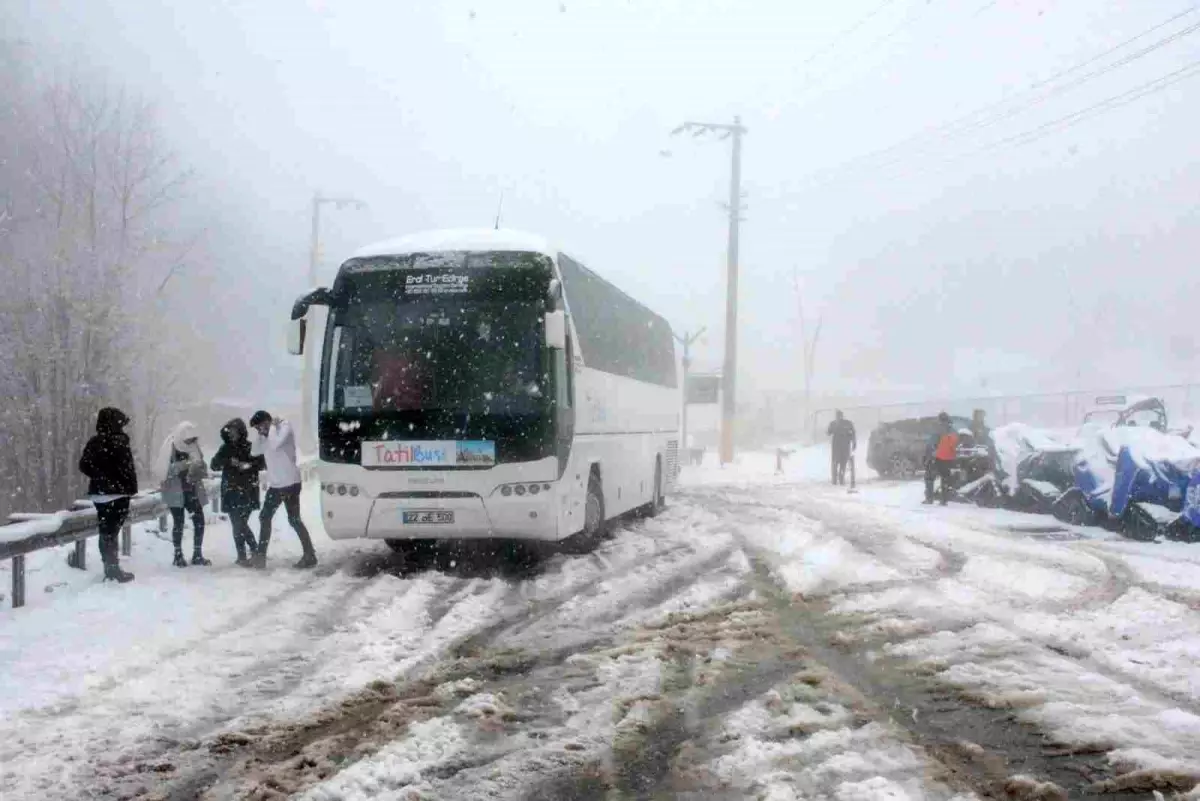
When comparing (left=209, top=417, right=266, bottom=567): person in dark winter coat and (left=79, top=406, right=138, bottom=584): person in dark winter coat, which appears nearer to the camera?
(left=79, top=406, right=138, bottom=584): person in dark winter coat

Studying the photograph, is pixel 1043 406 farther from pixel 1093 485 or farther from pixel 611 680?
pixel 611 680

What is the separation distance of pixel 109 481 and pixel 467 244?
4278 mm

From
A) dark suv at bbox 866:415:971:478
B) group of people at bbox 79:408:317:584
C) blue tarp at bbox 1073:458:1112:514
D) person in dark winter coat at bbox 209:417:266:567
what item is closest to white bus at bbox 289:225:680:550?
group of people at bbox 79:408:317:584

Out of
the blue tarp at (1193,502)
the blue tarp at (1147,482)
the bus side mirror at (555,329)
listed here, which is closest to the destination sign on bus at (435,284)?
the bus side mirror at (555,329)

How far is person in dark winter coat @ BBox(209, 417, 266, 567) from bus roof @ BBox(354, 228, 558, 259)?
2.35 meters

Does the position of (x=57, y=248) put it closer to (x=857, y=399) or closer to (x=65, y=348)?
(x=65, y=348)

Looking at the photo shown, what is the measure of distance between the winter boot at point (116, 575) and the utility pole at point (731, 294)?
2530 centimetres

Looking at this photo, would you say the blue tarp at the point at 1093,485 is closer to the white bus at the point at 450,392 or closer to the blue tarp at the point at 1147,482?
the blue tarp at the point at 1147,482

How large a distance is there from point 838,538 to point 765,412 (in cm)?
4710

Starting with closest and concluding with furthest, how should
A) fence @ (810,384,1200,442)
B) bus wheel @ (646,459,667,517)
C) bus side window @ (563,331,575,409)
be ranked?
bus side window @ (563,331,575,409), bus wheel @ (646,459,667,517), fence @ (810,384,1200,442)

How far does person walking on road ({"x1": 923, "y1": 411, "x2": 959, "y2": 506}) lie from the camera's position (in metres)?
18.3

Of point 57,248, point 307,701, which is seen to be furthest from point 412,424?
point 57,248

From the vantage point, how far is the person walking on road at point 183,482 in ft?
34.3

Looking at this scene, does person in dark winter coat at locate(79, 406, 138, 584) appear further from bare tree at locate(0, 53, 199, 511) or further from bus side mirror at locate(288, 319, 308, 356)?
bare tree at locate(0, 53, 199, 511)
